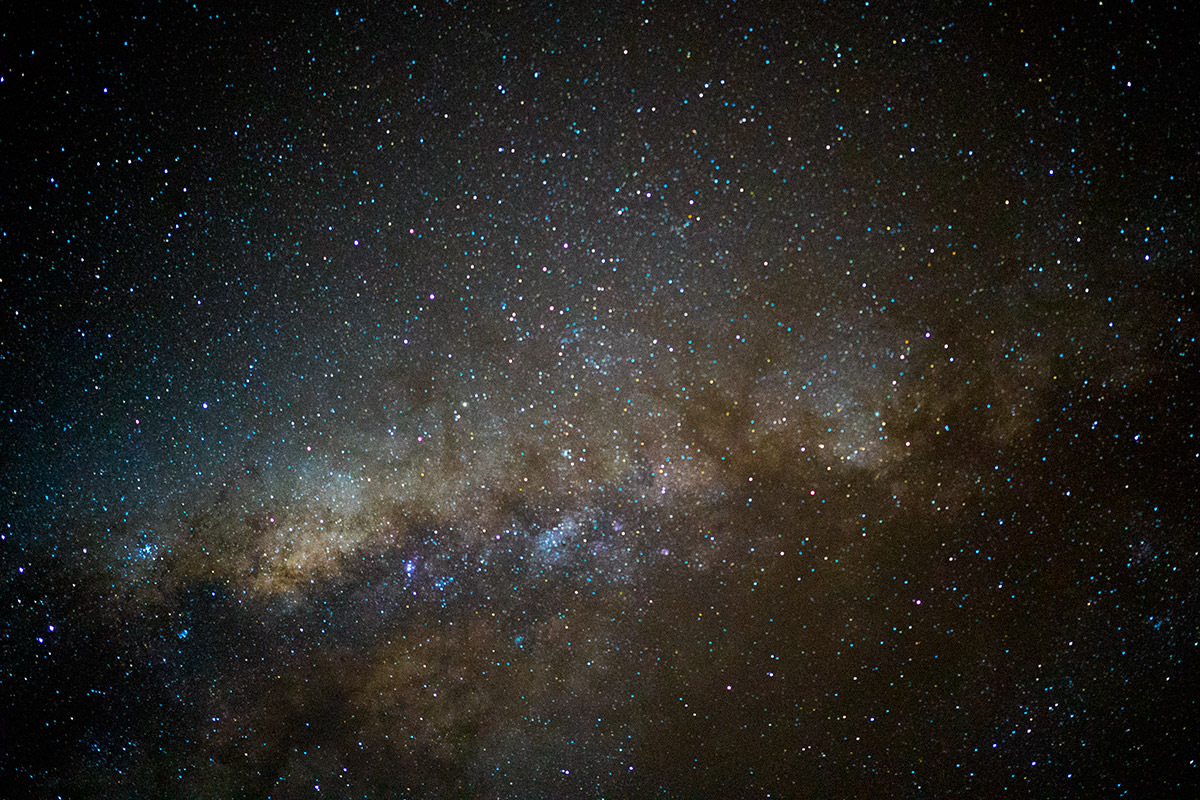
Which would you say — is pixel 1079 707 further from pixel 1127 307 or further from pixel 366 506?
pixel 366 506

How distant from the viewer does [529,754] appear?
4.91ft

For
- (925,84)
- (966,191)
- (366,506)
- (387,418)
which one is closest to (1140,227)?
(966,191)

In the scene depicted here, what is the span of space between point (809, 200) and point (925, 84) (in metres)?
0.36

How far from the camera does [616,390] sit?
1.26 meters

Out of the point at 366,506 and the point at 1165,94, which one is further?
the point at 366,506

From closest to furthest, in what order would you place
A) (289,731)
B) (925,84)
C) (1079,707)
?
(925,84) → (1079,707) → (289,731)

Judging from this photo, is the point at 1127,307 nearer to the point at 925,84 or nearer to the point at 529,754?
the point at 925,84

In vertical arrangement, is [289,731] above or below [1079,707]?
above

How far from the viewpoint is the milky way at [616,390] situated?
1135 mm

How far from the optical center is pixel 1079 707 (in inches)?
55.5

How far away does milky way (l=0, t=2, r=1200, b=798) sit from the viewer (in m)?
1.13

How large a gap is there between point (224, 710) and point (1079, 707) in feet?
8.97

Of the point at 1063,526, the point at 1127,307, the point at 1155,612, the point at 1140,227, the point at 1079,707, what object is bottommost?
the point at 1079,707

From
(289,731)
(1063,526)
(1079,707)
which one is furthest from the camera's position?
(289,731)
